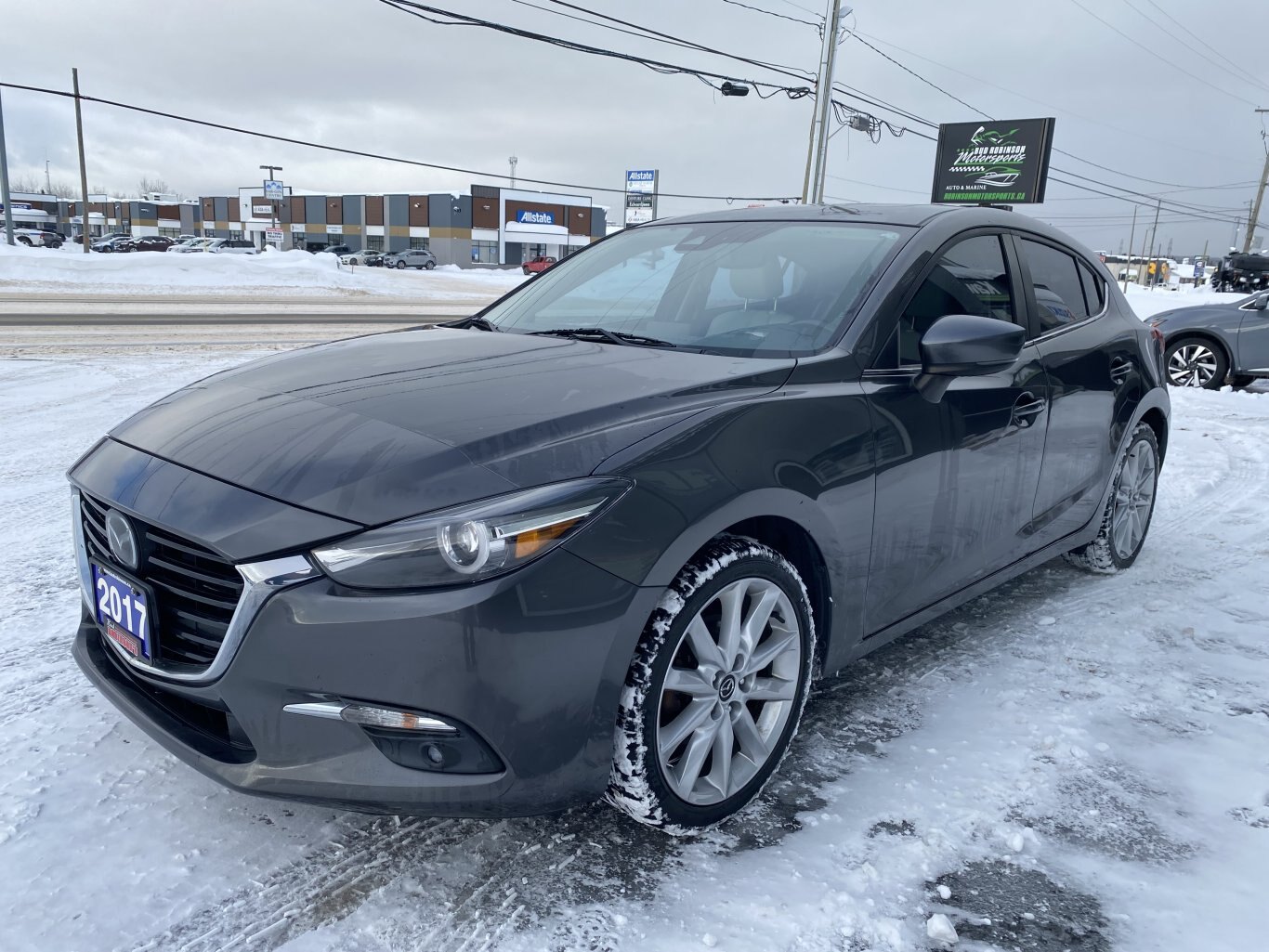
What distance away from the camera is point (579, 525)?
1.99m

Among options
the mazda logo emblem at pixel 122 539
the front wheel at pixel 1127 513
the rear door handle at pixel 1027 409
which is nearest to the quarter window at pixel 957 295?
the rear door handle at pixel 1027 409

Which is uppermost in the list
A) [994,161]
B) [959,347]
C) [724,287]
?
[994,161]

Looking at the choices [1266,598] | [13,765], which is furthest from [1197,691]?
[13,765]

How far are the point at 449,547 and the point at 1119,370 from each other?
3.45 m

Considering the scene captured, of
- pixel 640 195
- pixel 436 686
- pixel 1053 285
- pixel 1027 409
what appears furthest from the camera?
pixel 640 195

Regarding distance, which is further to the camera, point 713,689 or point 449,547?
point 713,689

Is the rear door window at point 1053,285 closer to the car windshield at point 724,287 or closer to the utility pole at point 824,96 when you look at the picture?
the car windshield at point 724,287

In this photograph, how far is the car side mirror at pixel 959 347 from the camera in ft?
9.32

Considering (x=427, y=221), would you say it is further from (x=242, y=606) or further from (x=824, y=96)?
(x=242, y=606)

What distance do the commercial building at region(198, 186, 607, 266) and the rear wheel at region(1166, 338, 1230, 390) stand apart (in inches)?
2644

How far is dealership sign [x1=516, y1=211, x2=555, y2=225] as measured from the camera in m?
77.8

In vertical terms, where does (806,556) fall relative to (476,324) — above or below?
below

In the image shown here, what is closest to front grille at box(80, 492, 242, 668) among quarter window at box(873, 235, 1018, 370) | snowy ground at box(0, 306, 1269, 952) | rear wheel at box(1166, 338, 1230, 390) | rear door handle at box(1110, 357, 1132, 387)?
snowy ground at box(0, 306, 1269, 952)

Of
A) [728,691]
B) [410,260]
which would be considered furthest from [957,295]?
[410,260]
